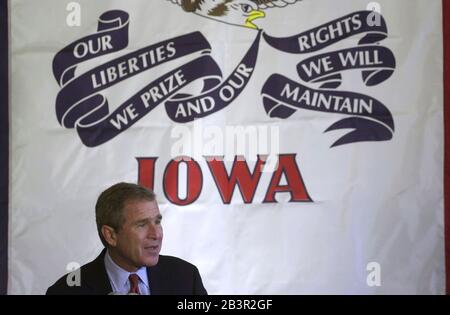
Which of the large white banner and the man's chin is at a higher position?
the large white banner

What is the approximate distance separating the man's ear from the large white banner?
76 cm

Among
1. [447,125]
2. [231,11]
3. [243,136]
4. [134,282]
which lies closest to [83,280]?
[134,282]

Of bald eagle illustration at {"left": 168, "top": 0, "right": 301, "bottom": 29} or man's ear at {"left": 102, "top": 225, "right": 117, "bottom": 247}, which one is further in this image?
bald eagle illustration at {"left": 168, "top": 0, "right": 301, "bottom": 29}

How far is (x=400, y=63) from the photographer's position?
3346mm

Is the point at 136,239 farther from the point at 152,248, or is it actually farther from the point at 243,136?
the point at 243,136

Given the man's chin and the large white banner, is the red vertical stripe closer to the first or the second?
the large white banner

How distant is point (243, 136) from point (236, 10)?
530 mm

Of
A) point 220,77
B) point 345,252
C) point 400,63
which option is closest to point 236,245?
point 345,252

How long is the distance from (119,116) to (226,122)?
45 centimetres

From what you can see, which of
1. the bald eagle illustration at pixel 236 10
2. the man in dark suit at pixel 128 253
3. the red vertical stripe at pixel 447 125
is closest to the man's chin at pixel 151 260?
the man in dark suit at pixel 128 253

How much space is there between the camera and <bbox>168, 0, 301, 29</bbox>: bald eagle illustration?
3393 mm

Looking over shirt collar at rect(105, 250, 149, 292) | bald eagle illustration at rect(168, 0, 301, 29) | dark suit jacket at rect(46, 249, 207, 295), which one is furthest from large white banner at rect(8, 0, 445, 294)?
shirt collar at rect(105, 250, 149, 292)

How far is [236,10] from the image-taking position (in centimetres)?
340
